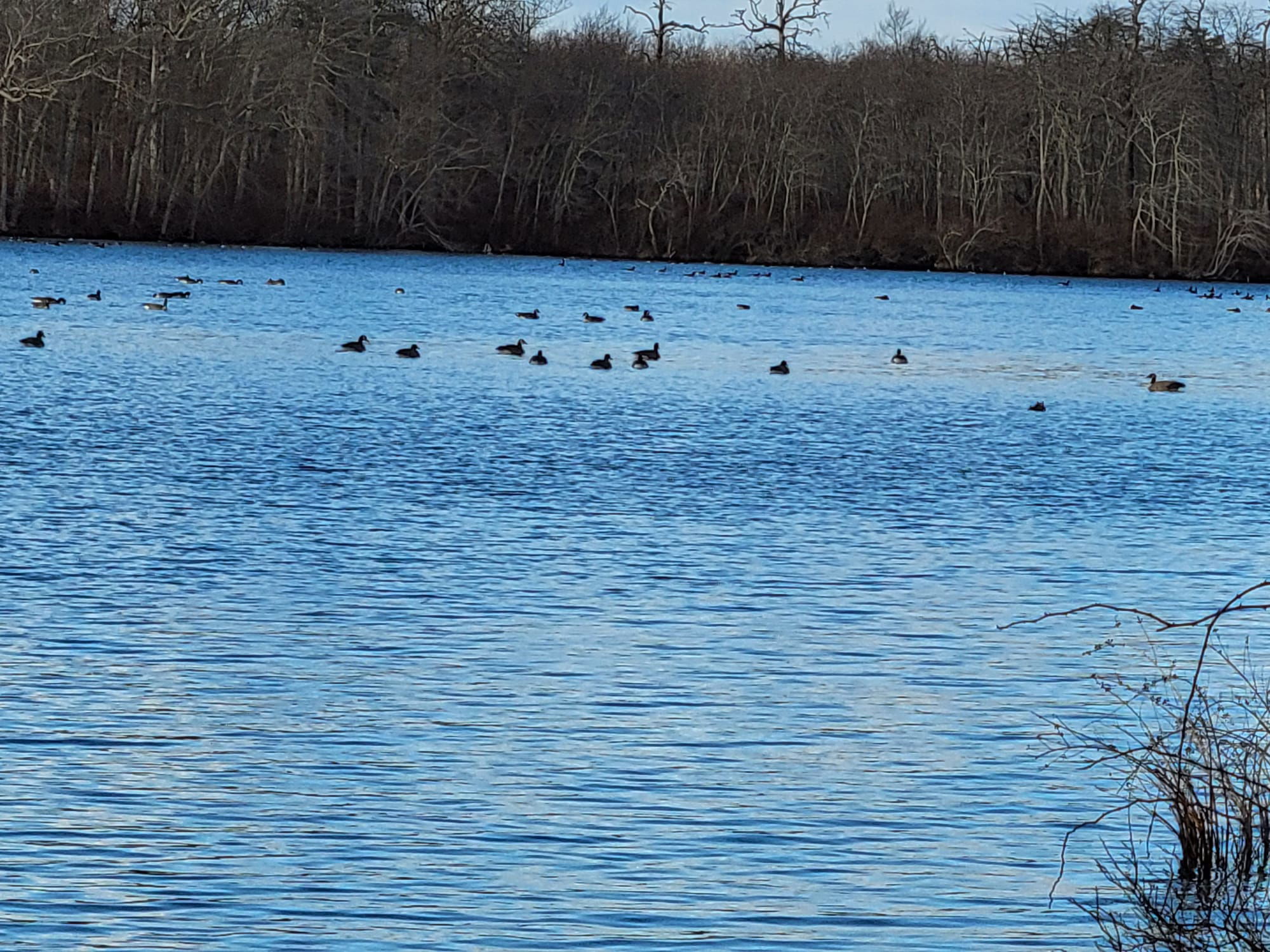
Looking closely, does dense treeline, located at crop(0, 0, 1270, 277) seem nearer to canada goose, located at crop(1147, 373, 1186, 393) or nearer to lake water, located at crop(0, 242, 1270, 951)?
canada goose, located at crop(1147, 373, 1186, 393)

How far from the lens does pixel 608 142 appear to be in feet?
320

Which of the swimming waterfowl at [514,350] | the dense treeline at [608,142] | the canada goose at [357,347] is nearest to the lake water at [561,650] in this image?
the swimming waterfowl at [514,350]

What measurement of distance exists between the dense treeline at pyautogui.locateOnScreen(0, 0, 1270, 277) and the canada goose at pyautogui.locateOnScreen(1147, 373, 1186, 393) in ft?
160

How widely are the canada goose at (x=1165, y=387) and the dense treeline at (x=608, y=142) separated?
Result: 1914 inches

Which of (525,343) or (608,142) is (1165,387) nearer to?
(525,343)

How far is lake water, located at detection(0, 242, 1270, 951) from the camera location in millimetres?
8531

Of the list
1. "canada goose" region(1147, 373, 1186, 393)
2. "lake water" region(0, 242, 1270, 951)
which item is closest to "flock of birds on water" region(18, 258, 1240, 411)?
"canada goose" region(1147, 373, 1186, 393)

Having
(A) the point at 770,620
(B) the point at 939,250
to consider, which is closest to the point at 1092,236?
(B) the point at 939,250

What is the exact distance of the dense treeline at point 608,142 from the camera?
88125 millimetres

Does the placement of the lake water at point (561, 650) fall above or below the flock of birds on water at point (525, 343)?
below

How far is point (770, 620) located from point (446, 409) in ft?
53.0

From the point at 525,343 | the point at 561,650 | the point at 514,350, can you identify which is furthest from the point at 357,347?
the point at 561,650

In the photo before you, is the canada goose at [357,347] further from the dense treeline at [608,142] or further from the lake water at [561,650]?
the dense treeline at [608,142]

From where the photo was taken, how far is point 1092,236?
9119cm
